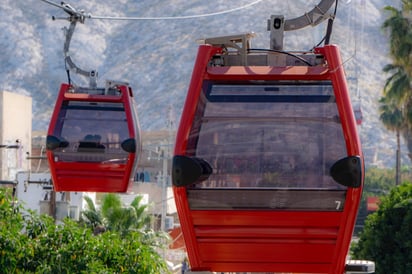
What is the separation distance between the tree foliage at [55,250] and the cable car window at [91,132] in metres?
1.25

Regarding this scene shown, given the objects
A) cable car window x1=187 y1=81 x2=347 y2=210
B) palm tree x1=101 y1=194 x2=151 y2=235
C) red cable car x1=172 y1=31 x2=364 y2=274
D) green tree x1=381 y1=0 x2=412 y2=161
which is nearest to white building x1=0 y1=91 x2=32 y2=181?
palm tree x1=101 y1=194 x2=151 y2=235

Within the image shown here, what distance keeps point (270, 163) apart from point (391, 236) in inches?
1076

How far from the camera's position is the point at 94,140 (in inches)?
950

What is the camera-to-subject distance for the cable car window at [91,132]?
23.8 meters

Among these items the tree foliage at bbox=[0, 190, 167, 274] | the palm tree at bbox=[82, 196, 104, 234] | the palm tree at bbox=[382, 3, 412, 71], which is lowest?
the palm tree at bbox=[82, 196, 104, 234]

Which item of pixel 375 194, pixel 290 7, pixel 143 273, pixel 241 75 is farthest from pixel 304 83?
pixel 375 194

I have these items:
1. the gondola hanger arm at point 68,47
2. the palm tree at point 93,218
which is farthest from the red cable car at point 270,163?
the palm tree at point 93,218

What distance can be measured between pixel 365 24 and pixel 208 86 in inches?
60.2

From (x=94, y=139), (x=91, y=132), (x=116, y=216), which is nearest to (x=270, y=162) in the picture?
(x=91, y=132)

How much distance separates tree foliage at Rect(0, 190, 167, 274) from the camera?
917 inches

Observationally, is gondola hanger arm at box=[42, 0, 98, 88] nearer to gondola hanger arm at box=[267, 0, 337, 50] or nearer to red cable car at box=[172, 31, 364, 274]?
gondola hanger arm at box=[267, 0, 337, 50]

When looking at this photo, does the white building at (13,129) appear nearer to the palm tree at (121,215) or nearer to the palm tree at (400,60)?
the palm tree at (121,215)

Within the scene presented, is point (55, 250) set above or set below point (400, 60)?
below

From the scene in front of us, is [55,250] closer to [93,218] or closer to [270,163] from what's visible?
[270,163]
